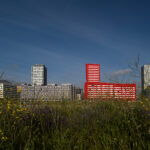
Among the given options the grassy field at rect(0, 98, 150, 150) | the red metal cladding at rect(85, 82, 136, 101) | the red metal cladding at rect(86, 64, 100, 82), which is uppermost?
the red metal cladding at rect(86, 64, 100, 82)

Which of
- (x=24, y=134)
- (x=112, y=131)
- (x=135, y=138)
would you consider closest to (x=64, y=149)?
(x=24, y=134)

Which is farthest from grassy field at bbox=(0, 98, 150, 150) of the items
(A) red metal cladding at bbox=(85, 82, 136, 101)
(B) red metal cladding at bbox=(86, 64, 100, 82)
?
(B) red metal cladding at bbox=(86, 64, 100, 82)

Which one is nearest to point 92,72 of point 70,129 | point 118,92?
point 118,92

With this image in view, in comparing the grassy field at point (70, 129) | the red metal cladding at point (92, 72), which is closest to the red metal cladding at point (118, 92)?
the grassy field at point (70, 129)

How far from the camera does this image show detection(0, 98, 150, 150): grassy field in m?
2.11

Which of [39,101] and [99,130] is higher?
[39,101]

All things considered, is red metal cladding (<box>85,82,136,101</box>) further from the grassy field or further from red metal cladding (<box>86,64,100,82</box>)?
red metal cladding (<box>86,64,100,82</box>)

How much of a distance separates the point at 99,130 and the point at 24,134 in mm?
1327

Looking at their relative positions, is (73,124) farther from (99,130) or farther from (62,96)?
(62,96)

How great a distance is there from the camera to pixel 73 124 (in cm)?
289

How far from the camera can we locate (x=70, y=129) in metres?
2.74

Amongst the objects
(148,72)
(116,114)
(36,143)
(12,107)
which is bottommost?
(36,143)

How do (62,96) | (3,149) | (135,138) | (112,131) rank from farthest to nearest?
(62,96), (112,131), (135,138), (3,149)

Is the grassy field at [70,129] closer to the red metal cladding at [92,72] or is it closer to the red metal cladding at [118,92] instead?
the red metal cladding at [118,92]
